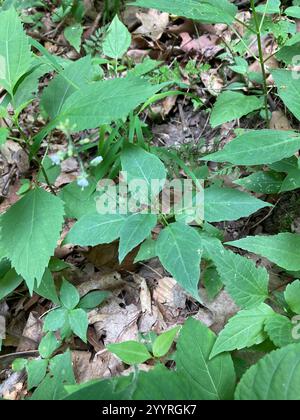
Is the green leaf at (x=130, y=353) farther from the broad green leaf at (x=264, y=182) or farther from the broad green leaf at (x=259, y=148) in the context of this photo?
the broad green leaf at (x=264, y=182)

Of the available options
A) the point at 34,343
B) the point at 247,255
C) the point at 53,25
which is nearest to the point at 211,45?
the point at 53,25

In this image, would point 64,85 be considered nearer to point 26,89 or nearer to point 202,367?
point 26,89

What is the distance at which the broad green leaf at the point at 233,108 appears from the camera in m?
1.94

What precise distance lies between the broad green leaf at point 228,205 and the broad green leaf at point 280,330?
39cm

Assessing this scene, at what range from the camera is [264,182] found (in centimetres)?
183

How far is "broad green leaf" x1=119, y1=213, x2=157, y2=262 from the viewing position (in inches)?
56.7

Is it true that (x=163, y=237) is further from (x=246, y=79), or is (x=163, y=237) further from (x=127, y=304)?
(x=246, y=79)

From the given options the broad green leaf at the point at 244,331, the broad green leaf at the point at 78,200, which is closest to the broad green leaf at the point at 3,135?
the broad green leaf at the point at 78,200

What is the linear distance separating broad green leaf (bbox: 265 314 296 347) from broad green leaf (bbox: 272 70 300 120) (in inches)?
29.1

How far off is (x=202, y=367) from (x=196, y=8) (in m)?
1.36

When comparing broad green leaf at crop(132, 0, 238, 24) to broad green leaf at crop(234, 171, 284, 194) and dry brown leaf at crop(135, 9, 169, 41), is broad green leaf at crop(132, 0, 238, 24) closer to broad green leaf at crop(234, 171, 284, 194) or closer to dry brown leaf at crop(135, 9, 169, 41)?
broad green leaf at crop(234, 171, 284, 194)

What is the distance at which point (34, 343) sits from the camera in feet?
6.05

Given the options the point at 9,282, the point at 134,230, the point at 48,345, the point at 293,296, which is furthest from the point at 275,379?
the point at 9,282
